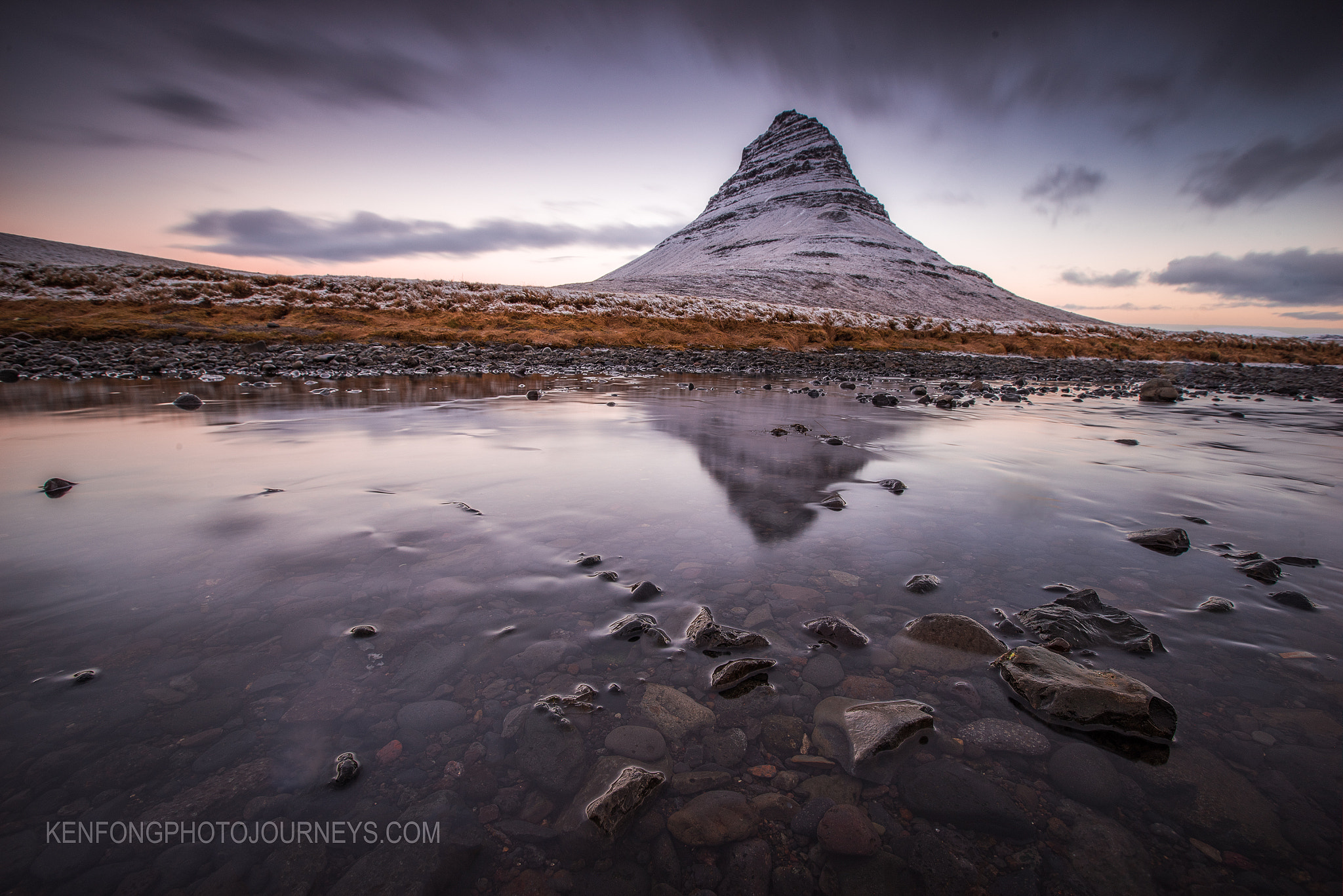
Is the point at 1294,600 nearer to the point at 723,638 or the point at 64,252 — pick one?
the point at 723,638

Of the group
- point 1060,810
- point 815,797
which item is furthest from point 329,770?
point 1060,810

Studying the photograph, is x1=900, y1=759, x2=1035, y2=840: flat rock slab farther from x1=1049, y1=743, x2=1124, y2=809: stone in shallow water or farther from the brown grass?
the brown grass

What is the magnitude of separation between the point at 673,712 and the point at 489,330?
3847 centimetres

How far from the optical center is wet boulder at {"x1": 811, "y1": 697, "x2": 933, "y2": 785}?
2.21 m

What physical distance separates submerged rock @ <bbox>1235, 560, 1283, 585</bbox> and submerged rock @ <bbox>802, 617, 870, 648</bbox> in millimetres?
3285

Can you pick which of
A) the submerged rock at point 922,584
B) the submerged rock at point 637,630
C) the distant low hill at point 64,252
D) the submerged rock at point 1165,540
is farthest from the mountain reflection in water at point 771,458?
the distant low hill at point 64,252

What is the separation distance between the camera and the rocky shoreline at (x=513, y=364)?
61.7 feet

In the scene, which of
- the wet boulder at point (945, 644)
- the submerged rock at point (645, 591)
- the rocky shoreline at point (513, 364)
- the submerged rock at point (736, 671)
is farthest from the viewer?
the rocky shoreline at point (513, 364)

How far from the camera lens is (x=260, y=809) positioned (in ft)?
6.19

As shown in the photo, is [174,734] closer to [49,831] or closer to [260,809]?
[49,831]

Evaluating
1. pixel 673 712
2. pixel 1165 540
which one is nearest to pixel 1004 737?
pixel 673 712

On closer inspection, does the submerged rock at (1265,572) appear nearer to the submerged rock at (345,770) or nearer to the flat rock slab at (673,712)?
the flat rock slab at (673,712)

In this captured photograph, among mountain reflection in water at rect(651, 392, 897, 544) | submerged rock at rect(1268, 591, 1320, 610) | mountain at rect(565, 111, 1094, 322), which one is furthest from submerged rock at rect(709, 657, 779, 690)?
mountain at rect(565, 111, 1094, 322)

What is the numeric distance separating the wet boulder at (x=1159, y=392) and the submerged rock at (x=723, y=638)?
22.1 m
